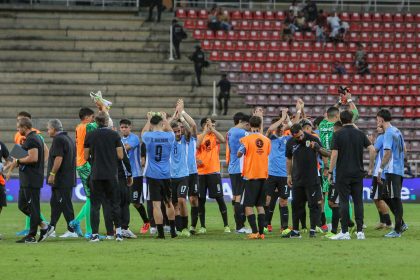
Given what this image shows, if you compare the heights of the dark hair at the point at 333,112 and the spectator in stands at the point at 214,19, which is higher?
the spectator in stands at the point at 214,19

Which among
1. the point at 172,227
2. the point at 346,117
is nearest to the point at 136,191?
the point at 172,227

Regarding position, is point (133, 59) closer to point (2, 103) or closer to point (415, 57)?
point (2, 103)

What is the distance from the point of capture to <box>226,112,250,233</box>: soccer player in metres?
20.7

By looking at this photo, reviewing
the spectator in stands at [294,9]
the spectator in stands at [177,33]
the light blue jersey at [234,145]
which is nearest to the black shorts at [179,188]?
the light blue jersey at [234,145]

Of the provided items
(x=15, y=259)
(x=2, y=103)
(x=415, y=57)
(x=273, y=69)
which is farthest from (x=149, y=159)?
(x=415, y=57)

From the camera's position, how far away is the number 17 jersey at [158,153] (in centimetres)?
1884

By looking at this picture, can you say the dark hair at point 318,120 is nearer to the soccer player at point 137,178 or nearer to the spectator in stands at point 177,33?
the soccer player at point 137,178

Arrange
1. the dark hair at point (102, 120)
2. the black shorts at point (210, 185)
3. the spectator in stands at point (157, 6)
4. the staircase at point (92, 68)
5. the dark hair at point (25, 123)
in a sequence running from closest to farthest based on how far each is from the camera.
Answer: the dark hair at point (102, 120)
the dark hair at point (25, 123)
the black shorts at point (210, 185)
the staircase at point (92, 68)
the spectator in stands at point (157, 6)

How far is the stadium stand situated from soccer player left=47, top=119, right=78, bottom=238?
21.4 m

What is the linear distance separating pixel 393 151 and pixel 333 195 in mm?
1355

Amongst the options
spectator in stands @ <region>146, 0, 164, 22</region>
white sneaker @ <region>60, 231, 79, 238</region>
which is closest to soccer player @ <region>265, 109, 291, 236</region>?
white sneaker @ <region>60, 231, 79, 238</region>

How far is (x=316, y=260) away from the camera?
14836 millimetres

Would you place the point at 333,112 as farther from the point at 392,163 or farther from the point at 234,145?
the point at 234,145

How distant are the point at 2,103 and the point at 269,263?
1026 inches
